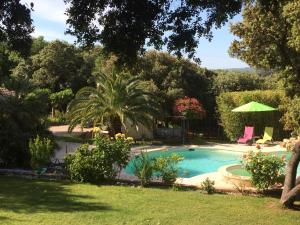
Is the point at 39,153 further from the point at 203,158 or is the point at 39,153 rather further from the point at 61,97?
the point at 61,97

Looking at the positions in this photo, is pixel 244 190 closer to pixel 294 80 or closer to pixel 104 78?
pixel 294 80

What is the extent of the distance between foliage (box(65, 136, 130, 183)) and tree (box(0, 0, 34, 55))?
6123mm

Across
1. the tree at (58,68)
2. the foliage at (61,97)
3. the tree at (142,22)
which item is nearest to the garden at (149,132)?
the tree at (142,22)

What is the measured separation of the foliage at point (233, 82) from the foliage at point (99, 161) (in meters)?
21.4

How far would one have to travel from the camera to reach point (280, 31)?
12.6 metres

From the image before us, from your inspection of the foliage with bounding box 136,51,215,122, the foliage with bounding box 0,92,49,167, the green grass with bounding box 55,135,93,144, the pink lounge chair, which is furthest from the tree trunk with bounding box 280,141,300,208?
the foliage with bounding box 136,51,215,122

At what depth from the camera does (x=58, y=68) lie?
128 feet

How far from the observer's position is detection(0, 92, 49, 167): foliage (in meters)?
15.2

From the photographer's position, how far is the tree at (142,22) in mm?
6055

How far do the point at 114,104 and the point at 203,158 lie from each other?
17.2 ft

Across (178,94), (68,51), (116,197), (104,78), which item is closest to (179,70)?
(178,94)

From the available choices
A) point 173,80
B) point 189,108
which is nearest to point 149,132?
point 189,108

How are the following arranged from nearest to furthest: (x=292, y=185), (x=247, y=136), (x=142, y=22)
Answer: (x=142, y=22), (x=292, y=185), (x=247, y=136)

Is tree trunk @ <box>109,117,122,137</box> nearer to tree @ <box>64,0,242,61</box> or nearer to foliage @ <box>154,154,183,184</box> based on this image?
foliage @ <box>154,154,183,184</box>
